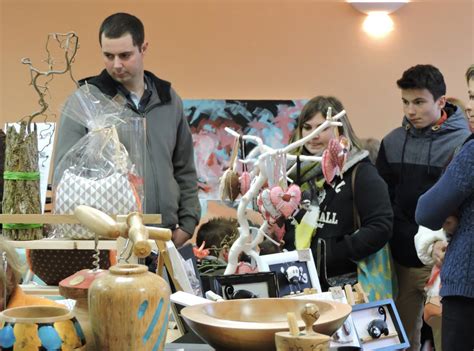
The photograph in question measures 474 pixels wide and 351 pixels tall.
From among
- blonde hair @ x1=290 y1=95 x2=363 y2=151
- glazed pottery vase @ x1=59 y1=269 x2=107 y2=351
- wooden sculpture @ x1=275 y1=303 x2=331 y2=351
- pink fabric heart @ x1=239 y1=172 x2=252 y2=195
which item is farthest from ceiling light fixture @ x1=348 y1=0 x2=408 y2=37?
wooden sculpture @ x1=275 y1=303 x2=331 y2=351

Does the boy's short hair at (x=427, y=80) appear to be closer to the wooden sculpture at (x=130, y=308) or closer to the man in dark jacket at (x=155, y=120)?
the man in dark jacket at (x=155, y=120)

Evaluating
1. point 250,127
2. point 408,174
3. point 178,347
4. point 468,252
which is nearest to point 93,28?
point 250,127

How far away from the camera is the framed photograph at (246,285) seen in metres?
1.77

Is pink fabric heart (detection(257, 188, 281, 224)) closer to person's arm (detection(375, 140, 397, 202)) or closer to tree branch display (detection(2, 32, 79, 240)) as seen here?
tree branch display (detection(2, 32, 79, 240))

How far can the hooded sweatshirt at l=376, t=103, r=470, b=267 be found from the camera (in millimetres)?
3529

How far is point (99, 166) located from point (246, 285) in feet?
1.57

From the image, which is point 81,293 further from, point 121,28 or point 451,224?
point 121,28

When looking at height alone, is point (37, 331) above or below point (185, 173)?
below

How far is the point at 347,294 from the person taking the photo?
1.90 m

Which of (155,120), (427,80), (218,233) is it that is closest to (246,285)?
(155,120)

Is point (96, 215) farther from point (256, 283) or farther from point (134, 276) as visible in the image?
point (256, 283)

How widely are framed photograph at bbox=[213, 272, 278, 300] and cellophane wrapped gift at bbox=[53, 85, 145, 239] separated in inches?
10.5

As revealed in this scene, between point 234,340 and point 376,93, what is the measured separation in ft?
14.9

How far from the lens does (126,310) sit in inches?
40.1
